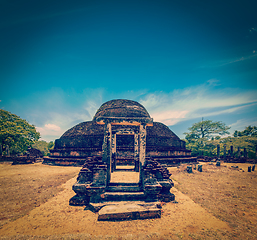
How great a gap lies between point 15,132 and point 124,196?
→ 907 inches

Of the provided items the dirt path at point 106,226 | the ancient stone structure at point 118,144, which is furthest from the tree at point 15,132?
the dirt path at point 106,226

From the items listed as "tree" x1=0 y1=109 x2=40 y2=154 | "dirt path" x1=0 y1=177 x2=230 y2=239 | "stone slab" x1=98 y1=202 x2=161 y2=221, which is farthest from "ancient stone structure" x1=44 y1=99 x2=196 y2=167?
"tree" x1=0 y1=109 x2=40 y2=154

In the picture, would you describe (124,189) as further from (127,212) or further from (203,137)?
(203,137)

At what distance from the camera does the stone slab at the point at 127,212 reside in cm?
354

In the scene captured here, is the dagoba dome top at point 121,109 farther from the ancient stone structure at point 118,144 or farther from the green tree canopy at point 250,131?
the green tree canopy at point 250,131

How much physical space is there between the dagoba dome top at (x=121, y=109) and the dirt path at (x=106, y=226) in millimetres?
13464

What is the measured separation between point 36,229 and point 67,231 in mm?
849

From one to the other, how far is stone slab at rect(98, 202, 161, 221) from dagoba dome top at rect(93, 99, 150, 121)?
13295 millimetres

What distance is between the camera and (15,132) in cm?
1916

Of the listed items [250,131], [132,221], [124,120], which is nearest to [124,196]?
[132,221]

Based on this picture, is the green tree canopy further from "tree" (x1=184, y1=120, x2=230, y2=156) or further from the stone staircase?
the stone staircase

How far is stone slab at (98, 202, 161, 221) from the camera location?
11.6 feet

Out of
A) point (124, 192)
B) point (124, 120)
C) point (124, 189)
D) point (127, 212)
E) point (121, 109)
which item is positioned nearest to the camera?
point (127, 212)

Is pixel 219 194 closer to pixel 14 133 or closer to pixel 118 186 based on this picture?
pixel 118 186
